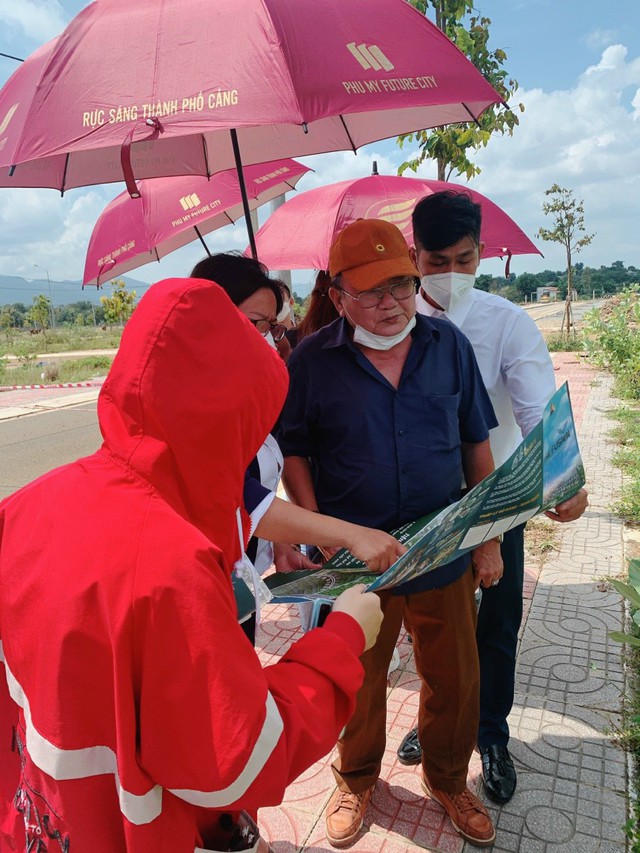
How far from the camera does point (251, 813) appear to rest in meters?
1.24

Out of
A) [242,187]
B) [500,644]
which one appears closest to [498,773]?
[500,644]

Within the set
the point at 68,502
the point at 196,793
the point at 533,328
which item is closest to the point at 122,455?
the point at 68,502

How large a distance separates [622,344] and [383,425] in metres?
9.82

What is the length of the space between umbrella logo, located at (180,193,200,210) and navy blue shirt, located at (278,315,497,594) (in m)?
2.17

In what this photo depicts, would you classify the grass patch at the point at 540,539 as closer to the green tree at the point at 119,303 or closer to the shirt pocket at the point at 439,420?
the shirt pocket at the point at 439,420

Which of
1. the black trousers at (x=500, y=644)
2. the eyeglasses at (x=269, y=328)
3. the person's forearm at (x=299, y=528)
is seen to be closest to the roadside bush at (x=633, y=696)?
the black trousers at (x=500, y=644)

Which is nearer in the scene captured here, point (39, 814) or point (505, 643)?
point (39, 814)

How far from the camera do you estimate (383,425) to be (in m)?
1.90

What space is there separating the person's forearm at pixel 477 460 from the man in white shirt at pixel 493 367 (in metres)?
Answer: 0.24

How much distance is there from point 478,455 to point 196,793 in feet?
4.69

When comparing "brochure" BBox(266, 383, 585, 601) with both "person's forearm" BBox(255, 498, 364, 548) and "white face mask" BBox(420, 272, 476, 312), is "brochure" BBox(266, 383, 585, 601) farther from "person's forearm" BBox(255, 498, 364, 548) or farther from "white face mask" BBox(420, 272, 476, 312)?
"white face mask" BBox(420, 272, 476, 312)

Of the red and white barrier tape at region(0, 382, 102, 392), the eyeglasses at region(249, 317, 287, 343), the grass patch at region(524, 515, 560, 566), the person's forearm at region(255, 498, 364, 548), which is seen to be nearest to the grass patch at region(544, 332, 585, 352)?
the red and white barrier tape at region(0, 382, 102, 392)

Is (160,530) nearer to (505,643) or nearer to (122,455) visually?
(122,455)

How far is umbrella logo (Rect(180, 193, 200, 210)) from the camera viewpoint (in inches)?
149
